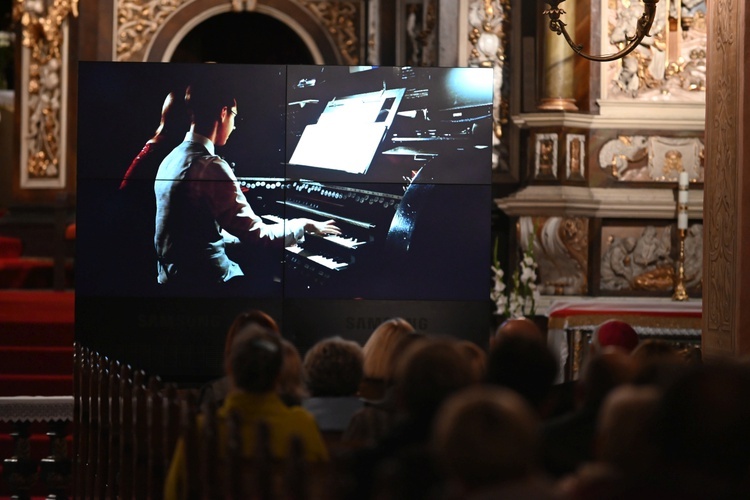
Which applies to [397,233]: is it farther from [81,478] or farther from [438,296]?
[81,478]

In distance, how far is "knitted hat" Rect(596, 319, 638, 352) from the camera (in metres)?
5.97

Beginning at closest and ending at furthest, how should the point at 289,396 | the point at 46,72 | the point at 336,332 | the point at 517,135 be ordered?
the point at 289,396 < the point at 336,332 < the point at 517,135 < the point at 46,72

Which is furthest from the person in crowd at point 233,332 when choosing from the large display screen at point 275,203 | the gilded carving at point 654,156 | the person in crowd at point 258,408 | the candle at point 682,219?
the gilded carving at point 654,156

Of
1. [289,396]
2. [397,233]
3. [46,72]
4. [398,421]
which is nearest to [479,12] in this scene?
[397,233]

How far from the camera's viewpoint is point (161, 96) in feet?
25.8

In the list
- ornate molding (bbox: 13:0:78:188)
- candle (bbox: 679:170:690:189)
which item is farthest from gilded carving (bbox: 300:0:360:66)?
candle (bbox: 679:170:690:189)

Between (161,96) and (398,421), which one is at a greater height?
(161,96)

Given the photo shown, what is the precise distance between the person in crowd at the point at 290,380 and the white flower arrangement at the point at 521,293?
5131 millimetres

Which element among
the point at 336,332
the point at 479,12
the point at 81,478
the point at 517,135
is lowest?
the point at 81,478

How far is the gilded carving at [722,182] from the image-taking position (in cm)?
641

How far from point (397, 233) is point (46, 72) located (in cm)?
760

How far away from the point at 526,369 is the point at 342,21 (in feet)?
37.3

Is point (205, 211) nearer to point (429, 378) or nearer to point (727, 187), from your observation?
point (727, 187)

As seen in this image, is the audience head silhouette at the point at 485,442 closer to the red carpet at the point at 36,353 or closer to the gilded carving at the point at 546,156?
the red carpet at the point at 36,353
